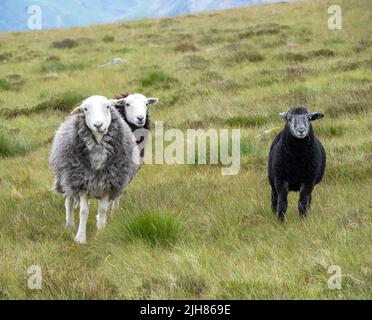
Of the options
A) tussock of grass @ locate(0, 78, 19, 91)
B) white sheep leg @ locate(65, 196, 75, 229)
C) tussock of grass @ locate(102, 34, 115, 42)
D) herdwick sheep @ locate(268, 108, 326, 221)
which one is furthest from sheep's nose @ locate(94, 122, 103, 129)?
tussock of grass @ locate(102, 34, 115, 42)

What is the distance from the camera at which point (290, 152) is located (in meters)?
5.95

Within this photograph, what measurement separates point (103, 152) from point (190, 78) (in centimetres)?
970

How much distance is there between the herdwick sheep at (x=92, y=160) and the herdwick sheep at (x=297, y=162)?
5.97ft

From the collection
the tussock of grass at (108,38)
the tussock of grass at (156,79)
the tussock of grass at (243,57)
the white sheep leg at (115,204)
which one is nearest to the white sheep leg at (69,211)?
the white sheep leg at (115,204)

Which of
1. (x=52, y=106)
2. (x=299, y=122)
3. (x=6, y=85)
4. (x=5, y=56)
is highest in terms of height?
(x=5, y=56)

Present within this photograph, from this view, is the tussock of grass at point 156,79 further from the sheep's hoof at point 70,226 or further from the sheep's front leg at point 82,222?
the sheep's front leg at point 82,222

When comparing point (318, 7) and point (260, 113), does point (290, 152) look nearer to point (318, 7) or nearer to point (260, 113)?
point (260, 113)

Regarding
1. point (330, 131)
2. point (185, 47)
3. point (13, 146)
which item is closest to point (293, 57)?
point (185, 47)

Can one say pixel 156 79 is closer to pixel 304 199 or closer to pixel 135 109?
pixel 135 109

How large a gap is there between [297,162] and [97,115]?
7.42 ft

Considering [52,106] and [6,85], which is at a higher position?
[6,85]

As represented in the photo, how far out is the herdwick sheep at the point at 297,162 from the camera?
229 inches

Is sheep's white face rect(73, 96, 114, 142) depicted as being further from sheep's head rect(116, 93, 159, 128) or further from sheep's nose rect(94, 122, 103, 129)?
sheep's head rect(116, 93, 159, 128)

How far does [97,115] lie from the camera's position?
6.11 m
